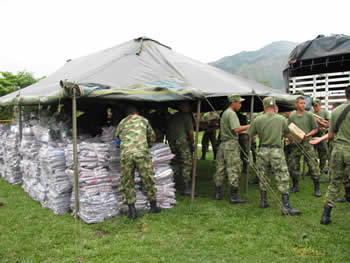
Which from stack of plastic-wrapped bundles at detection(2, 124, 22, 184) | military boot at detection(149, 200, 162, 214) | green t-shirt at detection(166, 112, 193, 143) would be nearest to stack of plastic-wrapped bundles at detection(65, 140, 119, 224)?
military boot at detection(149, 200, 162, 214)

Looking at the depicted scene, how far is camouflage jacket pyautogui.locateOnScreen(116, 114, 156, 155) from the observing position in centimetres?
433

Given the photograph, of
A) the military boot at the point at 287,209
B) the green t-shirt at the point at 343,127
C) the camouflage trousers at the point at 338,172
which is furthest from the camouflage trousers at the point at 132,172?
the green t-shirt at the point at 343,127

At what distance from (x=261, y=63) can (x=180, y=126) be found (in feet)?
300

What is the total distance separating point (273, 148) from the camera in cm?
461

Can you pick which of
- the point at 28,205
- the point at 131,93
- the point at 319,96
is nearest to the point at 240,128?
the point at 131,93

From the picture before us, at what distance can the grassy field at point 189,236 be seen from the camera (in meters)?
3.32

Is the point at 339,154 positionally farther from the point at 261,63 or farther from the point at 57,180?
the point at 261,63

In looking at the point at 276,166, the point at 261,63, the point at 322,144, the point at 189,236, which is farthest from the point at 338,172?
the point at 261,63

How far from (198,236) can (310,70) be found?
29.8 ft

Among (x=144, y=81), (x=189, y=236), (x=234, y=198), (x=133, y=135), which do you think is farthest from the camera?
(x=144, y=81)

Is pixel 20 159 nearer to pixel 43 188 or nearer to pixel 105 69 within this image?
pixel 43 188

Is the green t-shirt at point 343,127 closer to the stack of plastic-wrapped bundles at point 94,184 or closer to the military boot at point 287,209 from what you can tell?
the military boot at point 287,209

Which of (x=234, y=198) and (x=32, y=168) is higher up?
(x=32, y=168)

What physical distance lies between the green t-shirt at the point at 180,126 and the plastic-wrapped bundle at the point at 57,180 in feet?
7.18
